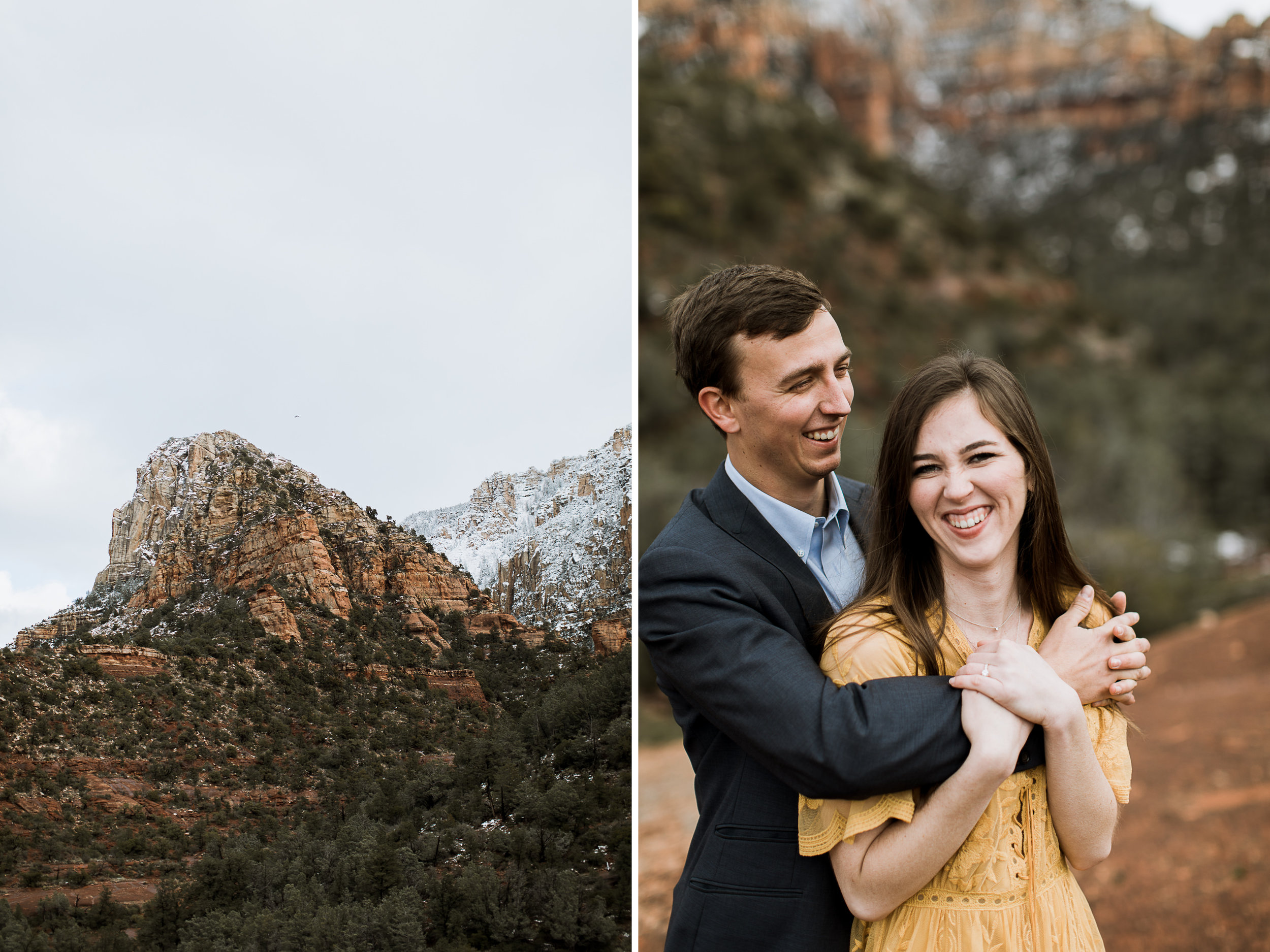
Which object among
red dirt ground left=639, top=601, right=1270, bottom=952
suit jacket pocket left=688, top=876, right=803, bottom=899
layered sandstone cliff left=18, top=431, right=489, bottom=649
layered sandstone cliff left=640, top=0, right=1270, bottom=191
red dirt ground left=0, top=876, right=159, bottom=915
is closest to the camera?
suit jacket pocket left=688, top=876, right=803, bottom=899

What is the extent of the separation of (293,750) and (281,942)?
0.54 metres

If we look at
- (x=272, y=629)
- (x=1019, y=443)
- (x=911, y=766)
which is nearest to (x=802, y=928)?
(x=911, y=766)

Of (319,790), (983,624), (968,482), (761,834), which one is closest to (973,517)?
(968,482)

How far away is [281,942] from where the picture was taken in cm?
263

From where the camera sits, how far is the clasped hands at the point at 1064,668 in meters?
1.31

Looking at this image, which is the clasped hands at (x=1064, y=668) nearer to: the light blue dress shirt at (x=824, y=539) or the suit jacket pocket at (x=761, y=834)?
the light blue dress shirt at (x=824, y=539)

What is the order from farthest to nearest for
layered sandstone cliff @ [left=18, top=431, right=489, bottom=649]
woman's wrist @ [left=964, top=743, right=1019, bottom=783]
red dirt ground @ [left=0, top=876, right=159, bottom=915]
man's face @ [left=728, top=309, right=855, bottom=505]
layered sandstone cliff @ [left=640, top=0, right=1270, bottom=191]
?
1. layered sandstone cliff @ [left=640, top=0, right=1270, bottom=191]
2. layered sandstone cliff @ [left=18, top=431, right=489, bottom=649]
3. red dirt ground @ [left=0, top=876, right=159, bottom=915]
4. man's face @ [left=728, top=309, right=855, bottom=505]
5. woman's wrist @ [left=964, top=743, right=1019, bottom=783]

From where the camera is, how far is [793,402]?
5.30 feet

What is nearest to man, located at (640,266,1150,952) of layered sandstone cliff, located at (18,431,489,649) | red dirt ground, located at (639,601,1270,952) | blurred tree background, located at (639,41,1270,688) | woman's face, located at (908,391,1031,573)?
woman's face, located at (908,391,1031,573)

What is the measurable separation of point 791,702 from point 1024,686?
332mm

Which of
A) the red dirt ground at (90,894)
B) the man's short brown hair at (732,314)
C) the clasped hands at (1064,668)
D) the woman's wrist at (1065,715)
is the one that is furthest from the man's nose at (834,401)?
the red dirt ground at (90,894)

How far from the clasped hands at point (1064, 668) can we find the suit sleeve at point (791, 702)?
7 cm

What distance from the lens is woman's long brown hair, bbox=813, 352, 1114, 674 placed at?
1480 mm

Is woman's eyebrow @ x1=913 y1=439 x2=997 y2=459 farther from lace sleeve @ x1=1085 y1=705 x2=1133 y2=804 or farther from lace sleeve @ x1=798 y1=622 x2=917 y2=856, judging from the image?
lace sleeve @ x1=1085 y1=705 x2=1133 y2=804
